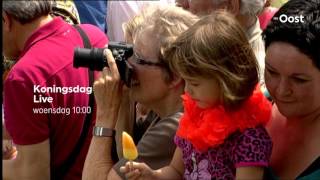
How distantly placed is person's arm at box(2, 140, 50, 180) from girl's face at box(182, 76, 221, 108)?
2.80 ft

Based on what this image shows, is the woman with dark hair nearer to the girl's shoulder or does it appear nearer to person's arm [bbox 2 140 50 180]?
the girl's shoulder

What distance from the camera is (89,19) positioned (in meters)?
3.22

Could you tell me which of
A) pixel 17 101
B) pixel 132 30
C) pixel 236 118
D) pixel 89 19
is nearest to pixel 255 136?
pixel 236 118

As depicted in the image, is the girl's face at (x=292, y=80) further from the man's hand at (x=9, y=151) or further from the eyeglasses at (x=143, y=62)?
the man's hand at (x=9, y=151)

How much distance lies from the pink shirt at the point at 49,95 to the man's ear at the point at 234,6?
1.67 feet

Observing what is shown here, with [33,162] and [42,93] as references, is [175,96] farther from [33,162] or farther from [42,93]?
[33,162]

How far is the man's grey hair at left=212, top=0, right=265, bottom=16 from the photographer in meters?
2.07

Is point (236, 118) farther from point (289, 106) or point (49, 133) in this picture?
point (49, 133)

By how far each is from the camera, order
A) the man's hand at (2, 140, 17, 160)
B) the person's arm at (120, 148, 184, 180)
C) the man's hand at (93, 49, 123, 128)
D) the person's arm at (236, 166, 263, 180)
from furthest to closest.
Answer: the man's hand at (2, 140, 17, 160)
the man's hand at (93, 49, 123, 128)
the person's arm at (120, 148, 184, 180)
the person's arm at (236, 166, 263, 180)

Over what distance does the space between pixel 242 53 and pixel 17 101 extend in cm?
93

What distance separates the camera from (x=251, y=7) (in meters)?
2.10

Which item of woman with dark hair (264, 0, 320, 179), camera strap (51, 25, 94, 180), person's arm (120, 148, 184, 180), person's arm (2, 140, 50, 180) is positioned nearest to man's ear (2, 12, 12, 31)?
camera strap (51, 25, 94, 180)

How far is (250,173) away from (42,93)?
0.92m

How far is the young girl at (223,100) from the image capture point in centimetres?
138
